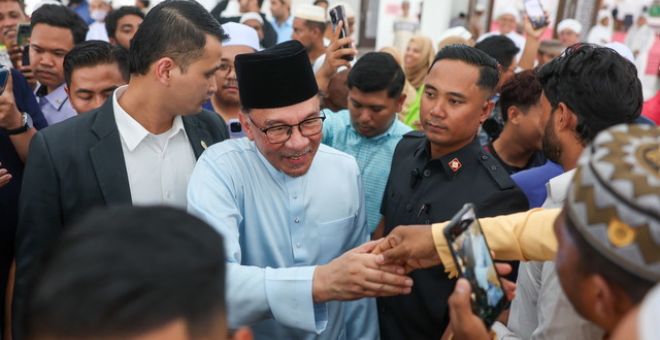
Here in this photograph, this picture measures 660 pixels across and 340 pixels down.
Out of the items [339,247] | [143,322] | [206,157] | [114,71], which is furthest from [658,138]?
[114,71]

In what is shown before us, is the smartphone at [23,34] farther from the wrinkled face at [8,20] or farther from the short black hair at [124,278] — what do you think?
the short black hair at [124,278]

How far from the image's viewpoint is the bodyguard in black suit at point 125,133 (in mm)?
1928

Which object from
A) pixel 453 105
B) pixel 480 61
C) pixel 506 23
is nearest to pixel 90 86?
pixel 453 105

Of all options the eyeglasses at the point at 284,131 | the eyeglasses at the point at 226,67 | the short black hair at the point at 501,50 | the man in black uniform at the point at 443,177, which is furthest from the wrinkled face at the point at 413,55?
the eyeglasses at the point at 284,131

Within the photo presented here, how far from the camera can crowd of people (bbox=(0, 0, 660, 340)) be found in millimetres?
847

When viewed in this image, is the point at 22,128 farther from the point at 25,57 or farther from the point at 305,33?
the point at 305,33

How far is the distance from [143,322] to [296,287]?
2.74ft

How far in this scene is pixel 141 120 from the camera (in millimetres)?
2115

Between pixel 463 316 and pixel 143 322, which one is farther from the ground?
pixel 143 322

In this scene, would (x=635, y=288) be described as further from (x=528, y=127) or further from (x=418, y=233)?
(x=528, y=127)

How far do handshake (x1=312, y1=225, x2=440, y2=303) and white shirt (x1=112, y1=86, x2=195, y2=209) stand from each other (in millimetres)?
710

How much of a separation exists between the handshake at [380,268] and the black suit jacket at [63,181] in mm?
868

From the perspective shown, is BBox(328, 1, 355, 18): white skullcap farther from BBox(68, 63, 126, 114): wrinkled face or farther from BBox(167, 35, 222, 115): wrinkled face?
BBox(68, 63, 126, 114): wrinkled face

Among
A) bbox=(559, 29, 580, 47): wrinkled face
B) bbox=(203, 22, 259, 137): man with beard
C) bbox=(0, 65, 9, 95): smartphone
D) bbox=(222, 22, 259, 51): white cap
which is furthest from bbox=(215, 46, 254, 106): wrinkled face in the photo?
bbox=(559, 29, 580, 47): wrinkled face
